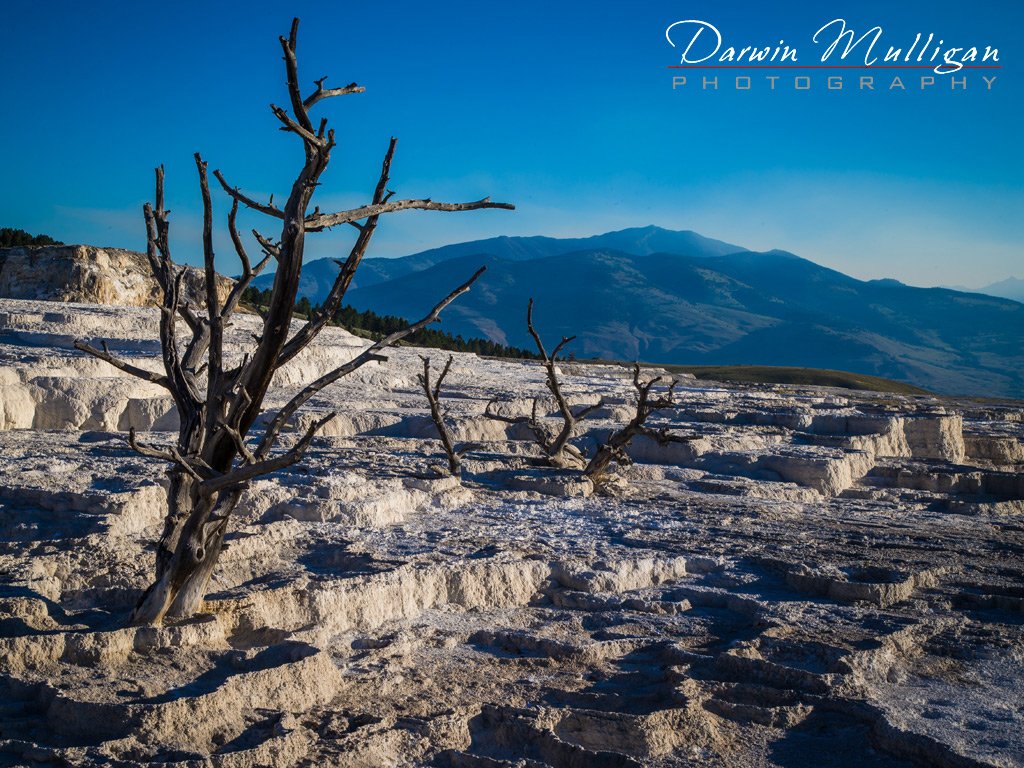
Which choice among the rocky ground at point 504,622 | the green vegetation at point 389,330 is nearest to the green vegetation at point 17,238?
the green vegetation at point 389,330

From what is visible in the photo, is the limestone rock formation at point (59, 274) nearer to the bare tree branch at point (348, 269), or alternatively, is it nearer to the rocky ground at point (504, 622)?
the rocky ground at point (504, 622)

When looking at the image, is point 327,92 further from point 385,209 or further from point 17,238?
point 17,238

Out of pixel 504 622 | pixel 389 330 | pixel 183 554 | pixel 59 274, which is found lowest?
pixel 504 622

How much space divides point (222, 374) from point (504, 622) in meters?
2.19

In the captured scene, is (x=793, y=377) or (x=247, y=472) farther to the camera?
(x=793, y=377)

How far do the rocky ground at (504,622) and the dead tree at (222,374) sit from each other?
325 millimetres

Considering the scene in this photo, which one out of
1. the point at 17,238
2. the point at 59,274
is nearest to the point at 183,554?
the point at 59,274

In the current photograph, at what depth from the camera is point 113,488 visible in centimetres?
709

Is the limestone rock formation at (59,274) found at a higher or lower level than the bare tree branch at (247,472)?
higher

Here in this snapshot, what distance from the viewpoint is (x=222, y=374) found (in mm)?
4660

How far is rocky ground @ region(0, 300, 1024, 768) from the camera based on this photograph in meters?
3.83

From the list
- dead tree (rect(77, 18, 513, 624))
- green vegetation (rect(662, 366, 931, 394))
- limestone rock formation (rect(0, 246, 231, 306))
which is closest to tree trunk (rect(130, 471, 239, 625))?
dead tree (rect(77, 18, 513, 624))

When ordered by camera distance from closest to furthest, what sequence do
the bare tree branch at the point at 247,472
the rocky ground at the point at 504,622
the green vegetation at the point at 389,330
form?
the rocky ground at the point at 504,622
the bare tree branch at the point at 247,472
the green vegetation at the point at 389,330

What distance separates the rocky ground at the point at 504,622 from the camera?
3.83 m
